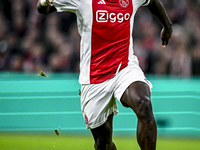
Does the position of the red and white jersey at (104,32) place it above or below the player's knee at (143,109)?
above

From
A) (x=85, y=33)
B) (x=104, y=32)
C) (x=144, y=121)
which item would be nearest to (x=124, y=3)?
(x=104, y=32)

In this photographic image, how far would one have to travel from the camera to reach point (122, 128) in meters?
6.23

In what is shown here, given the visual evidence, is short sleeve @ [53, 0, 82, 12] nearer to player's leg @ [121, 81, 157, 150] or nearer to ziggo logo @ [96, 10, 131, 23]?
ziggo logo @ [96, 10, 131, 23]

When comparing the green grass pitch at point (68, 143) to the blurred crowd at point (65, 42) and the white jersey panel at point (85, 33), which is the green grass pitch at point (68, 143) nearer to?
the white jersey panel at point (85, 33)

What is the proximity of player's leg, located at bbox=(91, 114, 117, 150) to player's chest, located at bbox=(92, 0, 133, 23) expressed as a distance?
107 centimetres

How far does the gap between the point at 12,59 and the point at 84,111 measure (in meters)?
5.48

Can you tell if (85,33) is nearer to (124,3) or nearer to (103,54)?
(103,54)

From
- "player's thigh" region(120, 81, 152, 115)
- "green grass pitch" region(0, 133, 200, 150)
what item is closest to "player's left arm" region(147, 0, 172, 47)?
"player's thigh" region(120, 81, 152, 115)

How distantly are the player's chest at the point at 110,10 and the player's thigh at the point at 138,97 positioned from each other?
761mm

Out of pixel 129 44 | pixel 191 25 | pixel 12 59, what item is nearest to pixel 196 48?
pixel 191 25

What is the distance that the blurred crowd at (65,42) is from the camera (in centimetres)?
898

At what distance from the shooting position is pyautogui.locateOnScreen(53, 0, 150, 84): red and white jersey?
3928mm

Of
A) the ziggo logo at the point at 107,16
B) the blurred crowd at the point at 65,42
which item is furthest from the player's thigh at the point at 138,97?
the blurred crowd at the point at 65,42

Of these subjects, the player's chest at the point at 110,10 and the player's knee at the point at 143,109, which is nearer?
the player's knee at the point at 143,109
